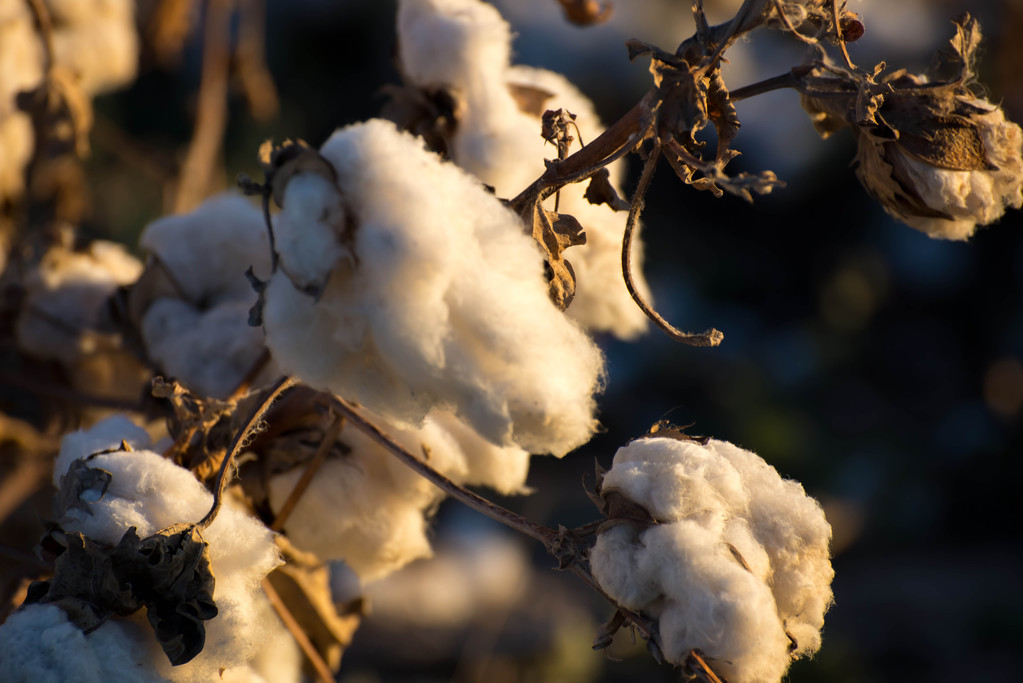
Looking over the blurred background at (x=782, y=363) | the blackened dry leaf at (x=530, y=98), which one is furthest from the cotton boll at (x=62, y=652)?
the blurred background at (x=782, y=363)

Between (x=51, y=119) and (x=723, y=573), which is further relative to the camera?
(x=51, y=119)

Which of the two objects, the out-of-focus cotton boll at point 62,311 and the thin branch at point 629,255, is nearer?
the thin branch at point 629,255

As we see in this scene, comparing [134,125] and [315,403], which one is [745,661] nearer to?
[315,403]

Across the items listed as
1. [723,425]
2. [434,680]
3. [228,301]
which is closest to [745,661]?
[228,301]

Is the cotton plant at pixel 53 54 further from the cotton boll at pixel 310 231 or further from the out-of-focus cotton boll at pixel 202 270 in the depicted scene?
the cotton boll at pixel 310 231

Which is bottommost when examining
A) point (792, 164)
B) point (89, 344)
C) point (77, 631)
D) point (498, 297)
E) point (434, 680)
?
point (434, 680)

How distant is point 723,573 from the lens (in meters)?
0.41

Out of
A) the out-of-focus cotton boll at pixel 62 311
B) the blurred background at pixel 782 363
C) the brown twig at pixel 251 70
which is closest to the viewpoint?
the out-of-focus cotton boll at pixel 62 311

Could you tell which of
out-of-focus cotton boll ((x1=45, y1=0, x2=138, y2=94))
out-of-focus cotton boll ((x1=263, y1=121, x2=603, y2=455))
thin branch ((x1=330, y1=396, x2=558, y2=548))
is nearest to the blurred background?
out-of-focus cotton boll ((x1=45, y1=0, x2=138, y2=94))

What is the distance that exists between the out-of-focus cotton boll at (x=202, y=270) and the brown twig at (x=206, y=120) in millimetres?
279

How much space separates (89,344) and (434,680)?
2.01m

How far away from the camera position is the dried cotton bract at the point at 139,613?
431 millimetres

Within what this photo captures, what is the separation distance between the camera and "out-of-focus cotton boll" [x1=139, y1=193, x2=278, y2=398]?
70cm

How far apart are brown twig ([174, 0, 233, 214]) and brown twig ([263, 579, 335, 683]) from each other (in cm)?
53
